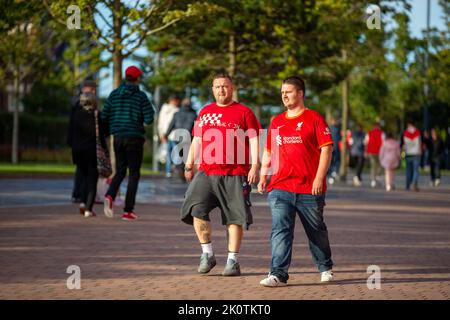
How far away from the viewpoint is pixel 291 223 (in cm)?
811

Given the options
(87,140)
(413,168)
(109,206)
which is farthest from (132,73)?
(413,168)

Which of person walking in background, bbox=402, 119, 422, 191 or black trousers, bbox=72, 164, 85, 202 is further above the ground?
person walking in background, bbox=402, 119, 422, 191

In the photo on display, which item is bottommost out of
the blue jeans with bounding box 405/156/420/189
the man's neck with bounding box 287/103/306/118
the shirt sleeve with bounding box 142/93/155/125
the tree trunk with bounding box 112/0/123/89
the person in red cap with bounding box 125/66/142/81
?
the blue jeans with bounding box 405/156/420/189

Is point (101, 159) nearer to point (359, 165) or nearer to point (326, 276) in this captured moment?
point (326, 276)

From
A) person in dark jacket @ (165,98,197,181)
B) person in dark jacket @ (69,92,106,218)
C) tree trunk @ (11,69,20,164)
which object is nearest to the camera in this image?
person in dark jacket @ (69,92,106,218)

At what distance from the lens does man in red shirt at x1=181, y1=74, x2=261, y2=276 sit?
28.0ft

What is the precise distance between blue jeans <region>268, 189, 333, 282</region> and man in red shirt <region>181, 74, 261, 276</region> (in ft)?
1.58

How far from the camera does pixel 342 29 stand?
26703 millimetres

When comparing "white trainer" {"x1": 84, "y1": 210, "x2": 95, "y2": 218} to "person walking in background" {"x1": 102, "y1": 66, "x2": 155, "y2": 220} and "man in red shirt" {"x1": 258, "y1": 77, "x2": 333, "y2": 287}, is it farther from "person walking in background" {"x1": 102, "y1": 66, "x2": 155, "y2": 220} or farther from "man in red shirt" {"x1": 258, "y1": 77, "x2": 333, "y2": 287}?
"man in red shirt" {"x1": 258, "y1": 77, "x2": 333, "y2": 287}

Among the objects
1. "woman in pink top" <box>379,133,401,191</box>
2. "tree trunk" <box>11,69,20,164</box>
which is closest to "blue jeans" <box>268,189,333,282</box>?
"woman in pink top" <box>379,133,401,191</box>

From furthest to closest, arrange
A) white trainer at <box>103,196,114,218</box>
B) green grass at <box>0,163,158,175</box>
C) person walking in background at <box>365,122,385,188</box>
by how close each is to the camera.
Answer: person walking in background at <box>365,122,385,188</box> → green grass at <box>0,163,158,175</box> → white trainer at <box>103,196,114,218</box>

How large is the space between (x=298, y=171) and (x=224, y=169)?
0.83 metres

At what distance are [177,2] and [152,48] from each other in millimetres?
8582

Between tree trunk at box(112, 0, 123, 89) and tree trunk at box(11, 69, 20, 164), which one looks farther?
tree trunk at box(11, 69, 20, 164)
